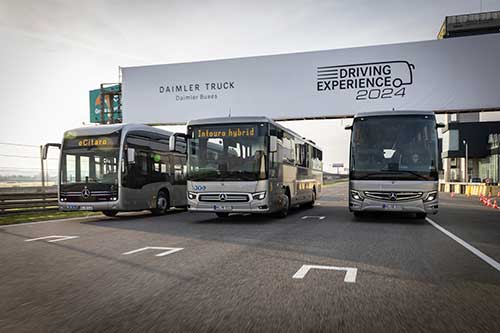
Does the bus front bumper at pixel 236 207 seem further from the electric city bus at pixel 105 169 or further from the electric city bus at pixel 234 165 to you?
the electric city bus at pixel 105 169

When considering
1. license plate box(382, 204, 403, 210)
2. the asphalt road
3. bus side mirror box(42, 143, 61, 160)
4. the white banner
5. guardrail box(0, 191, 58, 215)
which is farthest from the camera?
the white banner

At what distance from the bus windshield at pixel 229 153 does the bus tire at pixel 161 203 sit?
3.85 meters

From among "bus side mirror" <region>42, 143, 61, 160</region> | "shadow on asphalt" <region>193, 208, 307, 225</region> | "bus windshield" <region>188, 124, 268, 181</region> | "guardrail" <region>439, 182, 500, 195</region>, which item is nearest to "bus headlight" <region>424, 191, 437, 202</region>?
"shadow on asphalt" <region>193, 208, 307, 225</region>

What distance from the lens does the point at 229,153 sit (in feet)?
38.3

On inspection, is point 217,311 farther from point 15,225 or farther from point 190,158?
point 15,225

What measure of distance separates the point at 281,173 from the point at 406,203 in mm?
3790

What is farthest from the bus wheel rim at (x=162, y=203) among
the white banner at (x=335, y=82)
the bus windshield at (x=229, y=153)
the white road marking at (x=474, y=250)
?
the white banner at (x=335, y=82)

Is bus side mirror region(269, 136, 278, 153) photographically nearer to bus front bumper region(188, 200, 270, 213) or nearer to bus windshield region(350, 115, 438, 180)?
bus front bumper region(188, 200, 270, 213)

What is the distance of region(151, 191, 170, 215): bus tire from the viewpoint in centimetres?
1534

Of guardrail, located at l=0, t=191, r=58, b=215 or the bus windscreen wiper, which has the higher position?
the bus windscreen wiper

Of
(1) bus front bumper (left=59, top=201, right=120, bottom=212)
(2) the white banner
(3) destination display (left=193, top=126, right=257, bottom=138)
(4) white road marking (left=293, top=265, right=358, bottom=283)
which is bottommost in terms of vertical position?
(4) white road marking (left=293, top=265, right=358, bottom=283)

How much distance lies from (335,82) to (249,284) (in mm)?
20025

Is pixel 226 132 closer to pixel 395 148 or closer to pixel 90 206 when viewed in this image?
pixel 395 148

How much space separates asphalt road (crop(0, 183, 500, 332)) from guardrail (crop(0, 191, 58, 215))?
283 inches
